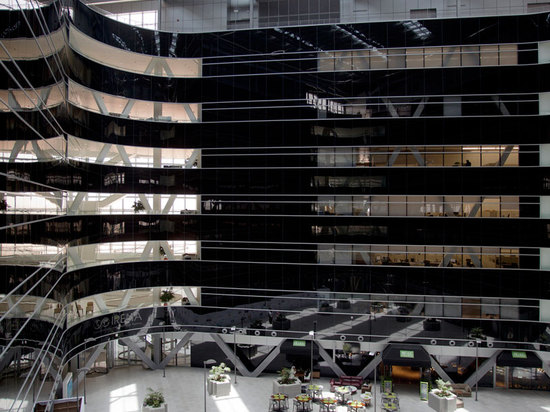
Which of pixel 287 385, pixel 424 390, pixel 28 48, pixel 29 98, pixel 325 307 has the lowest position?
pixel 424 390

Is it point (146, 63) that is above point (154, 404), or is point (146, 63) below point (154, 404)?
above

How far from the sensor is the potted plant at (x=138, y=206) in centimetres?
3431

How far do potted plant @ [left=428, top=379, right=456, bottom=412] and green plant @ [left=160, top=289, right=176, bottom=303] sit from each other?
17.7m

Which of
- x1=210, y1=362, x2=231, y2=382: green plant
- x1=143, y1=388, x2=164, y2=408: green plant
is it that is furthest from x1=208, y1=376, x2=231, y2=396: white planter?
x1=143, y1=388, x2=164, y2=408: green plant

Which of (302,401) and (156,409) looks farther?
(302,401)

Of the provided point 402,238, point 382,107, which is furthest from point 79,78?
point 402,238

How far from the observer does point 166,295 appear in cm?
3466

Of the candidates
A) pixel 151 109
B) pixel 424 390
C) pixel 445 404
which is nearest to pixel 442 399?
pixel 445 404

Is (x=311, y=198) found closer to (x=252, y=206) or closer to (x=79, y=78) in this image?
(x=252, y=206)

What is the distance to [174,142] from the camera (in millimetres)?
34562

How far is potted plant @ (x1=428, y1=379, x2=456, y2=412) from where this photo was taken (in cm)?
2841

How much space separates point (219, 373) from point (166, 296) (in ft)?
21.1

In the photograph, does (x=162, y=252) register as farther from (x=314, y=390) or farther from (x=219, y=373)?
(x=314, y=390)

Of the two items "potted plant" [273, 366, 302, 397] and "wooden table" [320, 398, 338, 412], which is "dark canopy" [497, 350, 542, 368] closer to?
"wooden table" [320, 398, 338, 412]
